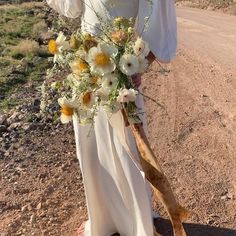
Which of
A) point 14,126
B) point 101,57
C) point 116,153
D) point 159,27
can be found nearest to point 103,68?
point 101,57

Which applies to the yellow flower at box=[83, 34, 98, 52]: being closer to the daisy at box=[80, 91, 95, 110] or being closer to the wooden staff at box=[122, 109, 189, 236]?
the daisy at box=[80, 91, 95, 110]

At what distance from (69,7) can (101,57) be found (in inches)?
31.5

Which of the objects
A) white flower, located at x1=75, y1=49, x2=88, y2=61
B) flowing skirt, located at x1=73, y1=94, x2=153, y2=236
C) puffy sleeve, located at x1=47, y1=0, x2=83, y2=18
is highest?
white flower, located at x1=75, y1=49, x2=88, y2=61

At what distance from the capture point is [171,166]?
5652mm

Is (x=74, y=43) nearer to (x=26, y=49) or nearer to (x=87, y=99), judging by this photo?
(x=87, y=99)

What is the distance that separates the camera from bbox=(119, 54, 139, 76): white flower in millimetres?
3002

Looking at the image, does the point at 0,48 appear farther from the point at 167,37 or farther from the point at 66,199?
the point at 167,37

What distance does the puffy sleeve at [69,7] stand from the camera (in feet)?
12.0

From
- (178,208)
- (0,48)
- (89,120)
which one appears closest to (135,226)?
(178,208)

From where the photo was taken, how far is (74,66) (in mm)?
3109

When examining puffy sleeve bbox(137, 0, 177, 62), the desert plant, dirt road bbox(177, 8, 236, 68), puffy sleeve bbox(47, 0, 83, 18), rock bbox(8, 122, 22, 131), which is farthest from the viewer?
the desert plant

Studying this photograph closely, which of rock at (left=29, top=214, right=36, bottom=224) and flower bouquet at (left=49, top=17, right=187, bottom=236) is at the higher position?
flower bouquet at (left=49, top=17, right=187, bottom=236)

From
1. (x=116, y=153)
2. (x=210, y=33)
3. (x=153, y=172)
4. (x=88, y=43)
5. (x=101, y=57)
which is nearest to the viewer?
(x=101, y=57)

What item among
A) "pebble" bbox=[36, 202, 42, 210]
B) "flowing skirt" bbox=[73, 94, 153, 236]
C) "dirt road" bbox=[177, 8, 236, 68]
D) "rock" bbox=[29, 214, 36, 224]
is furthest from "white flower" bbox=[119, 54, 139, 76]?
"dirt road" bbox=[177, 8, 236, 68]
